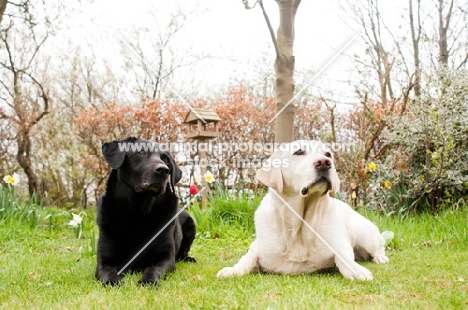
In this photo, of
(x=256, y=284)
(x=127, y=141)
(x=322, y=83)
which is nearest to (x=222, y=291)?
(x=256, y=284)

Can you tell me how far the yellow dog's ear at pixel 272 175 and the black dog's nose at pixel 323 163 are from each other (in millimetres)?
283

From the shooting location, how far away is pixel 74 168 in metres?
12.7

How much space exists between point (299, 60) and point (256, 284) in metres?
10.0

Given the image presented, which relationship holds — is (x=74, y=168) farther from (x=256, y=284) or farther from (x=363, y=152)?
(x=256, y=284)

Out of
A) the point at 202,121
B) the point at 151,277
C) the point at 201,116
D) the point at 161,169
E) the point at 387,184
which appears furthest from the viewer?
→ the point at 202,121

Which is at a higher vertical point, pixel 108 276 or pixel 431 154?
pixel 431 154

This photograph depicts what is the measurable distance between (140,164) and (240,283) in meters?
1.18

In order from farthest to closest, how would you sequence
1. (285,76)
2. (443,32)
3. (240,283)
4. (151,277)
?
1. (443,32)
2. (285,76)
3. (151,277)
4. (240,283)

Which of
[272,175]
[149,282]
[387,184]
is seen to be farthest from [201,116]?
[149,282]

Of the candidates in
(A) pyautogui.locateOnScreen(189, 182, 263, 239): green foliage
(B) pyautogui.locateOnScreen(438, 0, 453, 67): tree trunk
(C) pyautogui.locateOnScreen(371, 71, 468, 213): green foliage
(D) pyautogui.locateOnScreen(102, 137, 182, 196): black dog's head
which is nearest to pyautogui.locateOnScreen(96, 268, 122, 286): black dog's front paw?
(D) pyautogui.locateOnScreen(102, 137, 182, 196): black dog's head

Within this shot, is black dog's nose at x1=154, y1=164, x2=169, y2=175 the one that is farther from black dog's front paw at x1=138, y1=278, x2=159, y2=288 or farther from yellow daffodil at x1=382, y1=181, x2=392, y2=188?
yellow daffodil at x1=382, y1=181, x2=392, y2=188

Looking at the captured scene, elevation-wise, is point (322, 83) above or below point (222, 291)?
above

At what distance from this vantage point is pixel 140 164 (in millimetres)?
3508

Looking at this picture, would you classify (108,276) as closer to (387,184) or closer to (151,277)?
(151,277)
